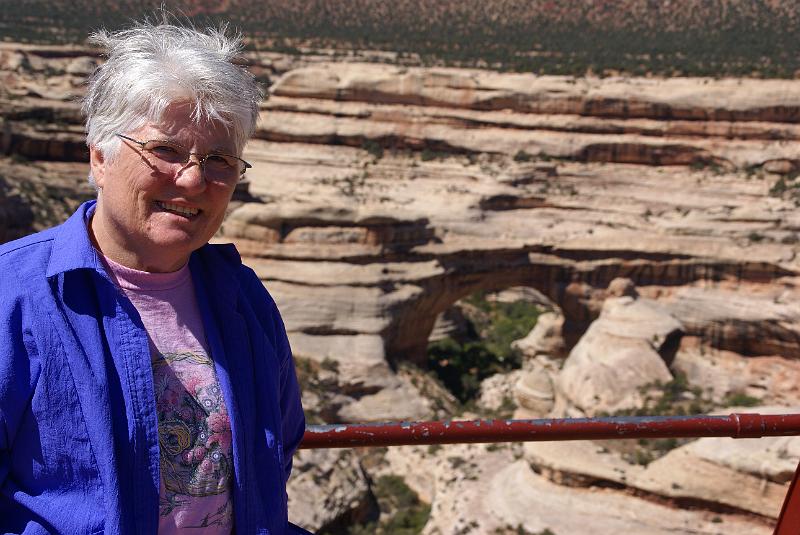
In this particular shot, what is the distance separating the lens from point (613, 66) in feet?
88.0

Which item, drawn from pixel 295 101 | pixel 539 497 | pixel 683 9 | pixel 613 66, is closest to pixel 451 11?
pixel 683 9

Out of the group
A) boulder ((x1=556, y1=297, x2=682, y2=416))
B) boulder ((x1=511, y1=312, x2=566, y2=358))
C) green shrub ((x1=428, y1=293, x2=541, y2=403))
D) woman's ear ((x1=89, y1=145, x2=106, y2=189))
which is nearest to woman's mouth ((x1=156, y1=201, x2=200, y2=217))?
woman's ear ((x1=89, y1=145, x2=106, y2=189))

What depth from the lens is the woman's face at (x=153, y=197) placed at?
153 centimetres

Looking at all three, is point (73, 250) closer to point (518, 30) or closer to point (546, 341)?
point (546, 341)

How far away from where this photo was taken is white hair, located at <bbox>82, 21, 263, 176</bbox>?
4.98 ft

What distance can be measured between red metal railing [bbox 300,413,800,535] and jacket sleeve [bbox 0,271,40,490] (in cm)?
87

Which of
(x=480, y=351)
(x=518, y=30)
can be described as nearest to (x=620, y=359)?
(x=480, y=351)

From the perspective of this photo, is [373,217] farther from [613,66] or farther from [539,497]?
[613,66]

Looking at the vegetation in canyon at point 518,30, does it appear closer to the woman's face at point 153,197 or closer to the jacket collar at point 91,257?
the jacket collar at point 91,257

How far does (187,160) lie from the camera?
1556mm

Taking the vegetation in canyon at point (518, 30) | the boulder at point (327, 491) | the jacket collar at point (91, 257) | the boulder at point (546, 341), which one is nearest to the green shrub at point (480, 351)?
the boulder at point (546, 341)

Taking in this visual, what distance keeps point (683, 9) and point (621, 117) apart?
16152 mm

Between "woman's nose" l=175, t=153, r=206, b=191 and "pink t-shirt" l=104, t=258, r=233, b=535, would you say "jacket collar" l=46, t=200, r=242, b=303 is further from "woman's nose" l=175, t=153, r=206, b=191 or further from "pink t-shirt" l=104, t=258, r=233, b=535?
"woman's nose" l=175, t=153, r=206, b=191

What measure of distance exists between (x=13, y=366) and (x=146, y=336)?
22cm
